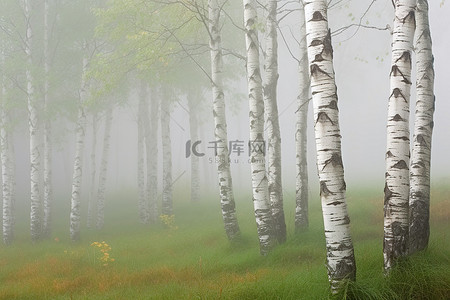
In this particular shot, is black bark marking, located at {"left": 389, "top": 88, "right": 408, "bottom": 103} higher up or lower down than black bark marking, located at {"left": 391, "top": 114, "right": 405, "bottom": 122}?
higher up

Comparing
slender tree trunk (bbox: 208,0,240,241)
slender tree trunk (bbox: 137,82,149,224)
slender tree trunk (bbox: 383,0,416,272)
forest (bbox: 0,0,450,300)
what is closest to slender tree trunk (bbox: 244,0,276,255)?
forest (bbox: 0,0,450,300)

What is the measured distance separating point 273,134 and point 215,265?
3744mm

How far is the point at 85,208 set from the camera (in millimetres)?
27484

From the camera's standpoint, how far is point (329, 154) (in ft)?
16.6

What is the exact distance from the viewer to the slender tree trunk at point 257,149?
31.2 ft

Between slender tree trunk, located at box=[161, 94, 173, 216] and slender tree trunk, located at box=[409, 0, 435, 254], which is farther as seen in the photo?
slender tree trunk, located at box=[161, 94, 173, 216]

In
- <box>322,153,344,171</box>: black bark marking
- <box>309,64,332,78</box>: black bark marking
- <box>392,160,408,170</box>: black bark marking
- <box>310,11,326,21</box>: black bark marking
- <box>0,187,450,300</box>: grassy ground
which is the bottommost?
<box>0,187,450,300</box>: grassy ground

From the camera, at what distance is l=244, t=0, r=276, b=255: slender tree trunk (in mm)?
9500

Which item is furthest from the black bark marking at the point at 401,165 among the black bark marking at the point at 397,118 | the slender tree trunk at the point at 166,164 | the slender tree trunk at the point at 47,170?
the slender tree trunk at the point at 47,170

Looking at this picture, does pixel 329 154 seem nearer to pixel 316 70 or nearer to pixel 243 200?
pixel 316 70

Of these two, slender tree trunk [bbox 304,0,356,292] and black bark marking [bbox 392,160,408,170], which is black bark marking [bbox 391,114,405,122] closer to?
black bark marking [bbox 392,160,408,170]

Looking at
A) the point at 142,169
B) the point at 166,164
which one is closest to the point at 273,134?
the point at 166,164

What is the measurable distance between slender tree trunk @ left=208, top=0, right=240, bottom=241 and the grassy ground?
2.03ft

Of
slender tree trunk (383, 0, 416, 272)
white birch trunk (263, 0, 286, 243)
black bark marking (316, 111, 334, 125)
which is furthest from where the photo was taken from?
white birch trunk (263, 0, 286, 243)
